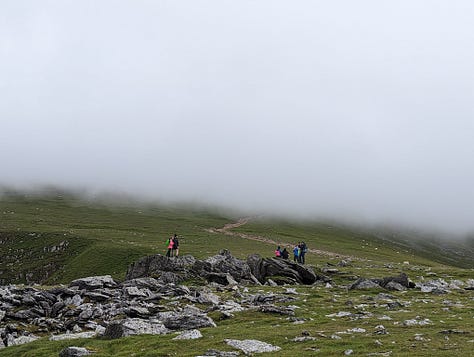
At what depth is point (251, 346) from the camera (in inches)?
823

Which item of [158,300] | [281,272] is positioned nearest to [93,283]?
[158,300]

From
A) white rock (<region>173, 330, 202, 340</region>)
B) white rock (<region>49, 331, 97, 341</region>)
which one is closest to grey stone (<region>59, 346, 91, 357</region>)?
white rock (<region>49, 331, 97, 341</region>)

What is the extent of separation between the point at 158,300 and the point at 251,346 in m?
17.3

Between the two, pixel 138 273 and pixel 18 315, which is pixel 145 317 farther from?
pixel 138 273

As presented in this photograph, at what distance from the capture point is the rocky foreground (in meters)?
27.2

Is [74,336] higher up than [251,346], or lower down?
lower down

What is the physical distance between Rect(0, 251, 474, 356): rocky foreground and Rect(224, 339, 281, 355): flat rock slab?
0.05 metres

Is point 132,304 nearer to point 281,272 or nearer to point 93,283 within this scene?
point 93,283

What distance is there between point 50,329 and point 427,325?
25.9m

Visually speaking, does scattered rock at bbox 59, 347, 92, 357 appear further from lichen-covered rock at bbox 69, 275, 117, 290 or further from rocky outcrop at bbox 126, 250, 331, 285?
rocky outcrop at bbox 126, 250, 331, 285

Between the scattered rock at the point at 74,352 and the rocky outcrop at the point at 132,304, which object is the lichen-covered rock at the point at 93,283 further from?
the scattered rock at the point at 74,352

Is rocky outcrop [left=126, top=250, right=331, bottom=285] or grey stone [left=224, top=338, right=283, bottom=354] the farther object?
rocky outcrop [left=126, top=250, right=331, bottom=285]

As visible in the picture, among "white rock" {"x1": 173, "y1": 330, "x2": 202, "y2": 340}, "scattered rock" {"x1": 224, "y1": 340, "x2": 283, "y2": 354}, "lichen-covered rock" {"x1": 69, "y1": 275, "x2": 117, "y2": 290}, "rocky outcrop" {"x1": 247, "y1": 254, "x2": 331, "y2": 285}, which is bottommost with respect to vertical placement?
"lichen-covered rock" {"x1": 69, "y1": 275, "x2": 117, "y2": 290}

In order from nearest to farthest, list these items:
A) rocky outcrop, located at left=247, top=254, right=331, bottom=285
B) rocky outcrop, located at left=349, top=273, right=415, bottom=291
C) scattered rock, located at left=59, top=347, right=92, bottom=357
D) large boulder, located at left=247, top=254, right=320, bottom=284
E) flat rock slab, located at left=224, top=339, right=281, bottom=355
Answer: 1. flat rock slab, located at left=224, top=339, right=281, bottom=355
2. scattered rock, located at left=59, top=347, right=92, bottom=357
3. rocky outcrop, located at left=349, top=273, right=415, bottom=291
4. rocky outcrop, located at left=247, top=254, right=331, bottom=285
5. large boulder, located at left=247, top=254, right=320, bottom=284
